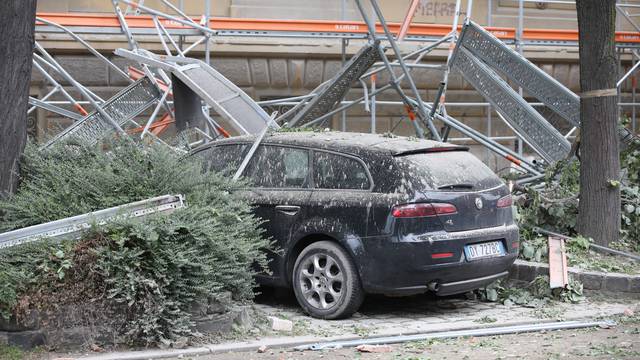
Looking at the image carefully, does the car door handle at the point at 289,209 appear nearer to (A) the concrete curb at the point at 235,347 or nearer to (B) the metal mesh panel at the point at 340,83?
(A) the concrete curb at the point at 235,347

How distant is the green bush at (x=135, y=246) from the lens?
22.9 feet

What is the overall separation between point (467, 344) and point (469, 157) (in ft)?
6.67

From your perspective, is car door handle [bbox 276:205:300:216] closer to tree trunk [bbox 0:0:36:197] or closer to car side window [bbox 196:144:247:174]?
car side window [bbox 196:144:247:174]

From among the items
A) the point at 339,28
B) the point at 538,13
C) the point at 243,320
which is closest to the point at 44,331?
the point at 243,320

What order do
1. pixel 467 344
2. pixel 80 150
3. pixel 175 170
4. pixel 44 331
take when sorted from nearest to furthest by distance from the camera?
pixel 44 331, pixel 467 344, pixel 175 170, pixel 80 150

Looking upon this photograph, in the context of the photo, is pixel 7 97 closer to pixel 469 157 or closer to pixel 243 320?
pixel 243 320

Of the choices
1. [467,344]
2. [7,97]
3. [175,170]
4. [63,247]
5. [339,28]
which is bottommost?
[467,344]

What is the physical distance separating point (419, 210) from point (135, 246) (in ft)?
7.39

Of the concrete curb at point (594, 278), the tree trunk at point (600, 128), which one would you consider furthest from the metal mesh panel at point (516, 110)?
the concrete curb at point (594, 278)

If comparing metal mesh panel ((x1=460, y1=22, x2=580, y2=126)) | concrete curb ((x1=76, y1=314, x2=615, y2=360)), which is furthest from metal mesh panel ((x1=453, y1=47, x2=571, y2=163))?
concrete curb ((x1=76, y1=314, x2=615, y2=360))

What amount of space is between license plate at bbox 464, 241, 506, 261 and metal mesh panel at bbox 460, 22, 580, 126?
4.40 metres

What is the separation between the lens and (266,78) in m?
17.1

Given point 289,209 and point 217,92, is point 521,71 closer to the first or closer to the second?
point 217,92

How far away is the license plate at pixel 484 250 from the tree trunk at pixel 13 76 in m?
3.66
